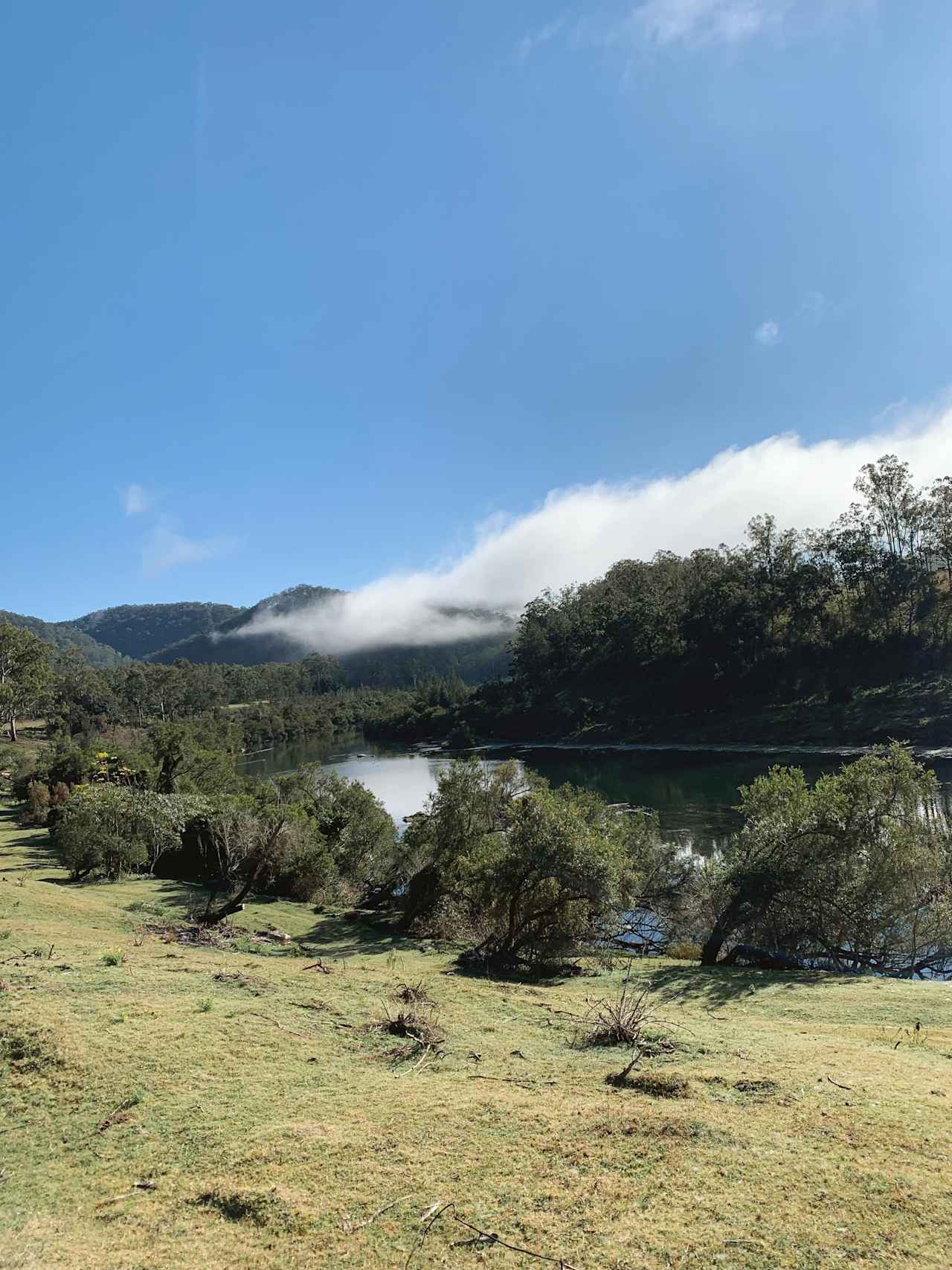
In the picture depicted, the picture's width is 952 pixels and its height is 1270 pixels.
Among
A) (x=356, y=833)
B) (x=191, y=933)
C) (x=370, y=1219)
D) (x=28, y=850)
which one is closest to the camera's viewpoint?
(x=370, y=1219)

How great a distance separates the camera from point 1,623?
11694 cm

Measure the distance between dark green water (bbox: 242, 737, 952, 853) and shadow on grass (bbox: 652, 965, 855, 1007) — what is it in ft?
48.3

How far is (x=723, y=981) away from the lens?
19.1m

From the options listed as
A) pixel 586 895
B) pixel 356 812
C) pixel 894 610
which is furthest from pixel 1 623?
pixel 894 610

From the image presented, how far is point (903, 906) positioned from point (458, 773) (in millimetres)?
17384

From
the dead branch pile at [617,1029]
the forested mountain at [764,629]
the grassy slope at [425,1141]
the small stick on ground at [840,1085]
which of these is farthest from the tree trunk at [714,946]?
the forested mountain at [764,629]

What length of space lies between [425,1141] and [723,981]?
14724 mm

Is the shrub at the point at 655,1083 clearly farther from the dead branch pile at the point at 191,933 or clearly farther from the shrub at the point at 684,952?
the shrub at the point at 684,952

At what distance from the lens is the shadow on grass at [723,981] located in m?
17.4

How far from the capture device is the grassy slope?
5.79m

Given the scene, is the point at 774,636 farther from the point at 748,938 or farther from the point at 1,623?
the point at 1,623

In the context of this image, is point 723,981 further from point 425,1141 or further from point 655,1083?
point 425,1141

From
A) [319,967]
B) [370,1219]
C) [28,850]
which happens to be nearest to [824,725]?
[319,967]

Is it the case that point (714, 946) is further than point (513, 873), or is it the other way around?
point (714, 946)
